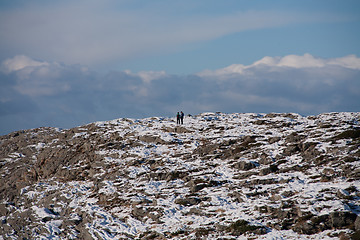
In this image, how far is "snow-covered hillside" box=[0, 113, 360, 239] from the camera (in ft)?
119

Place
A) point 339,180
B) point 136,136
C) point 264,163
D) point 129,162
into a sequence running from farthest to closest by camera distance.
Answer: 1. point 136,136
2. point 129,162
3. point 264,163
4. point 339,180

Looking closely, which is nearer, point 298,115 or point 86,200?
point 86,200

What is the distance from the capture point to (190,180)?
4809cm

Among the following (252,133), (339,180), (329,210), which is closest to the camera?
(329,210)

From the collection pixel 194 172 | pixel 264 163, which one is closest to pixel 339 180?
pixel 264 163

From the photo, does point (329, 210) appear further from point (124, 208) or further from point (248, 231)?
point (124, 208)

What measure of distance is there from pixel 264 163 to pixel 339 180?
1026 cm

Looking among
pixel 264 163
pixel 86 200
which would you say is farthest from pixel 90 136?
pixel 264 163

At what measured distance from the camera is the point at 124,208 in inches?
1759

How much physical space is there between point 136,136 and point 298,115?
2752 centimetres

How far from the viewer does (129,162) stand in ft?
183

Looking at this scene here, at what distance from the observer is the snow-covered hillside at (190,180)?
36.3 meters

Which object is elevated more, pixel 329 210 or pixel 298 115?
pixel 298 115

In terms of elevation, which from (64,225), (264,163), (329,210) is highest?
(264,163)
